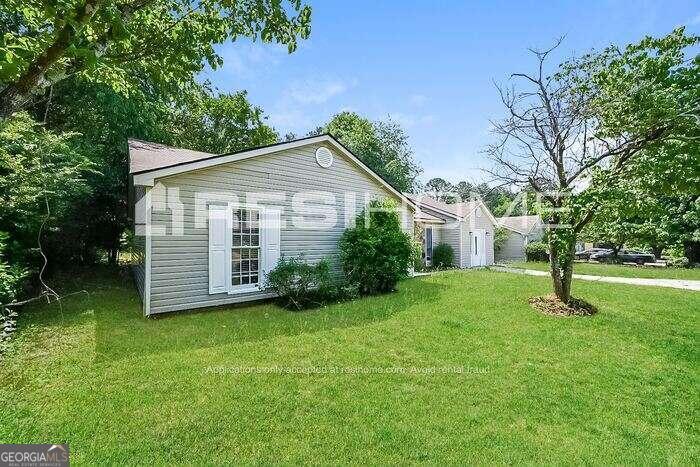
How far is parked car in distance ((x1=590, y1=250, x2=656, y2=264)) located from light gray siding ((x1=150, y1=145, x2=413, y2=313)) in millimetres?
25384

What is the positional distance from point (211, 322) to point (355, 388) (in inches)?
156

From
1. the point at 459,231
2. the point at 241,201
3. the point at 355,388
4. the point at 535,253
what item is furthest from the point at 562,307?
the point at 535,253

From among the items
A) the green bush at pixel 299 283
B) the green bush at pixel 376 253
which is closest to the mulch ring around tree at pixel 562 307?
the green bush at pixel 376 253

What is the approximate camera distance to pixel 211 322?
6707mm

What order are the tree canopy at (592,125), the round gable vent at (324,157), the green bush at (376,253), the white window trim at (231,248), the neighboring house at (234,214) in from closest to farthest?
the tree canopy at (592,125) → the neighboring house at (234,214) → the white window trim at (231,248) → the green bush at (376,253) → the round gable vent at (324,157)

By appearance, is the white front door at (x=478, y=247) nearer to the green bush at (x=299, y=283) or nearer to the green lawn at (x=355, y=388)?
the green lawn at (x=355, y=388)

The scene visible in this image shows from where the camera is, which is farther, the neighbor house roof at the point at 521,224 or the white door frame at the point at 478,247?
the neighbor house roof at the point at 521,224

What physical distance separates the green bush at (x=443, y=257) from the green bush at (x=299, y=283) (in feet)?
35.7

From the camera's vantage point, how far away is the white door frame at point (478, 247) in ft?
63.6

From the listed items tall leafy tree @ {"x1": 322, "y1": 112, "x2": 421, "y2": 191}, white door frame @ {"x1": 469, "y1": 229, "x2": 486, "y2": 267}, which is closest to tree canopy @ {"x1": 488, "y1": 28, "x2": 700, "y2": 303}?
white door frame @ {"x1": 469, "y1": 229, "x2": 486, "y2": 267}

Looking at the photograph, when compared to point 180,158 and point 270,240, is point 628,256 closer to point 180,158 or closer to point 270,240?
point 270,240

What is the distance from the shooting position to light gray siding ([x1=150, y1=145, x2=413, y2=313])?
23.1 ft

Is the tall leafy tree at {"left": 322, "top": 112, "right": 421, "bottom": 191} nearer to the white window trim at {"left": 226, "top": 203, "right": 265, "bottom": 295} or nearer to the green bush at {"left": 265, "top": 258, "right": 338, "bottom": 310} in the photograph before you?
the white window trim at {"left": 226, "top": 203, "right": 265, "bottom": 295}

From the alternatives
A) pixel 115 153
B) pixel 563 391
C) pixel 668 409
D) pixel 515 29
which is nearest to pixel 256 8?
pixel 515 29
